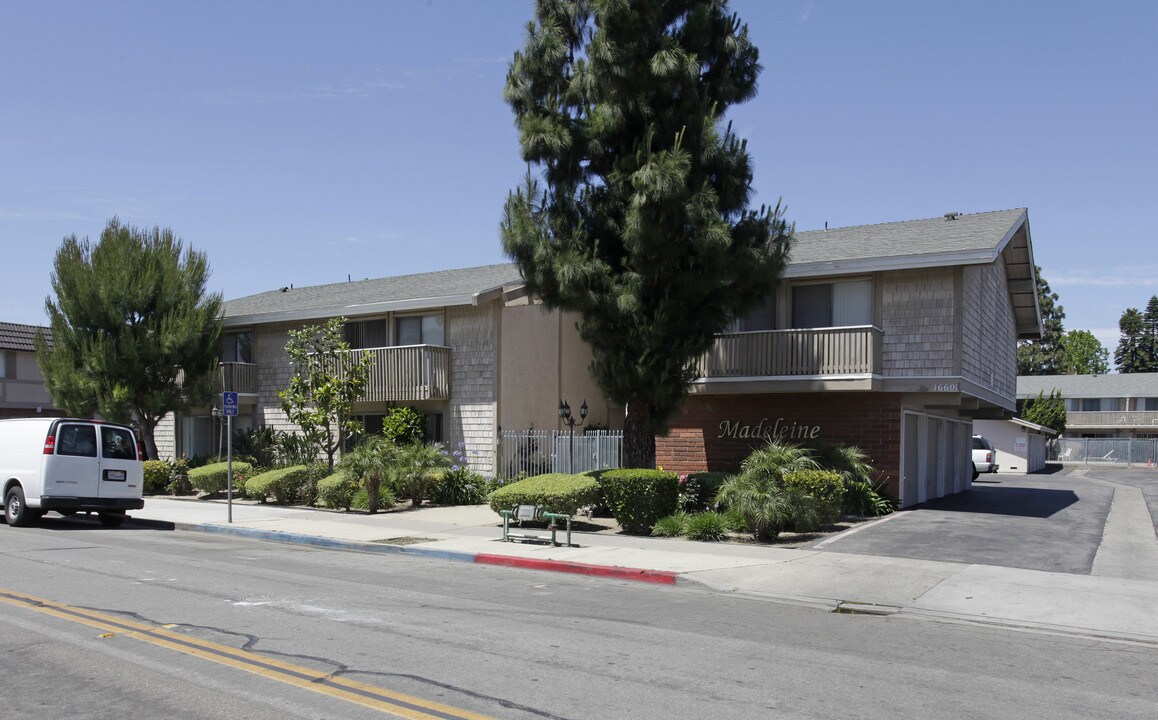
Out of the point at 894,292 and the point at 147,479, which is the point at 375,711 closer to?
the point at 894,292

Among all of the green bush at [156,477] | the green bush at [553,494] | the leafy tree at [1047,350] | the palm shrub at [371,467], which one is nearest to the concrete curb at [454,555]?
the green bush at [553,494]

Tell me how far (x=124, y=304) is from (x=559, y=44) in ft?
53.2

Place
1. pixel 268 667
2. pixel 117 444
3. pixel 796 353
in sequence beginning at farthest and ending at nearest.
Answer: pixel 796 353, pixel 117 444, pixel 268 667

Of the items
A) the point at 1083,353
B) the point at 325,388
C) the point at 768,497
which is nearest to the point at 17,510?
the point at 325,388

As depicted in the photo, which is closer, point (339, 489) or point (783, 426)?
point (339, 489)

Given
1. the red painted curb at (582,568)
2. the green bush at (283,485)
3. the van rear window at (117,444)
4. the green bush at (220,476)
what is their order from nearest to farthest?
1. the red painted curb at (582,568)
2. the van rear window at (117,444)
3. the green bush at (283,485)
4. the green bush at (220,476)

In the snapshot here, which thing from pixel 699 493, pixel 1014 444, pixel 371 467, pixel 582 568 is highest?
pixel 371 467

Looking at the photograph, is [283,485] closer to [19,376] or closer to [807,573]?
[807,573]

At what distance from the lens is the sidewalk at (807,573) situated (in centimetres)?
1061

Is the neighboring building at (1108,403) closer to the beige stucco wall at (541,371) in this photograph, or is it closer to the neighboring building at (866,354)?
the beige stucco wall at (541,371)

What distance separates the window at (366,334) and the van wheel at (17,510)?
10941 mm

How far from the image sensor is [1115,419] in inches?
2675

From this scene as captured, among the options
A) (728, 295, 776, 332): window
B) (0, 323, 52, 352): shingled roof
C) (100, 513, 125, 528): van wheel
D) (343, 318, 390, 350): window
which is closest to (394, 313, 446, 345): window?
(343, 318, 390, 350): window

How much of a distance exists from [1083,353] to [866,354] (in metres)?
91.1
